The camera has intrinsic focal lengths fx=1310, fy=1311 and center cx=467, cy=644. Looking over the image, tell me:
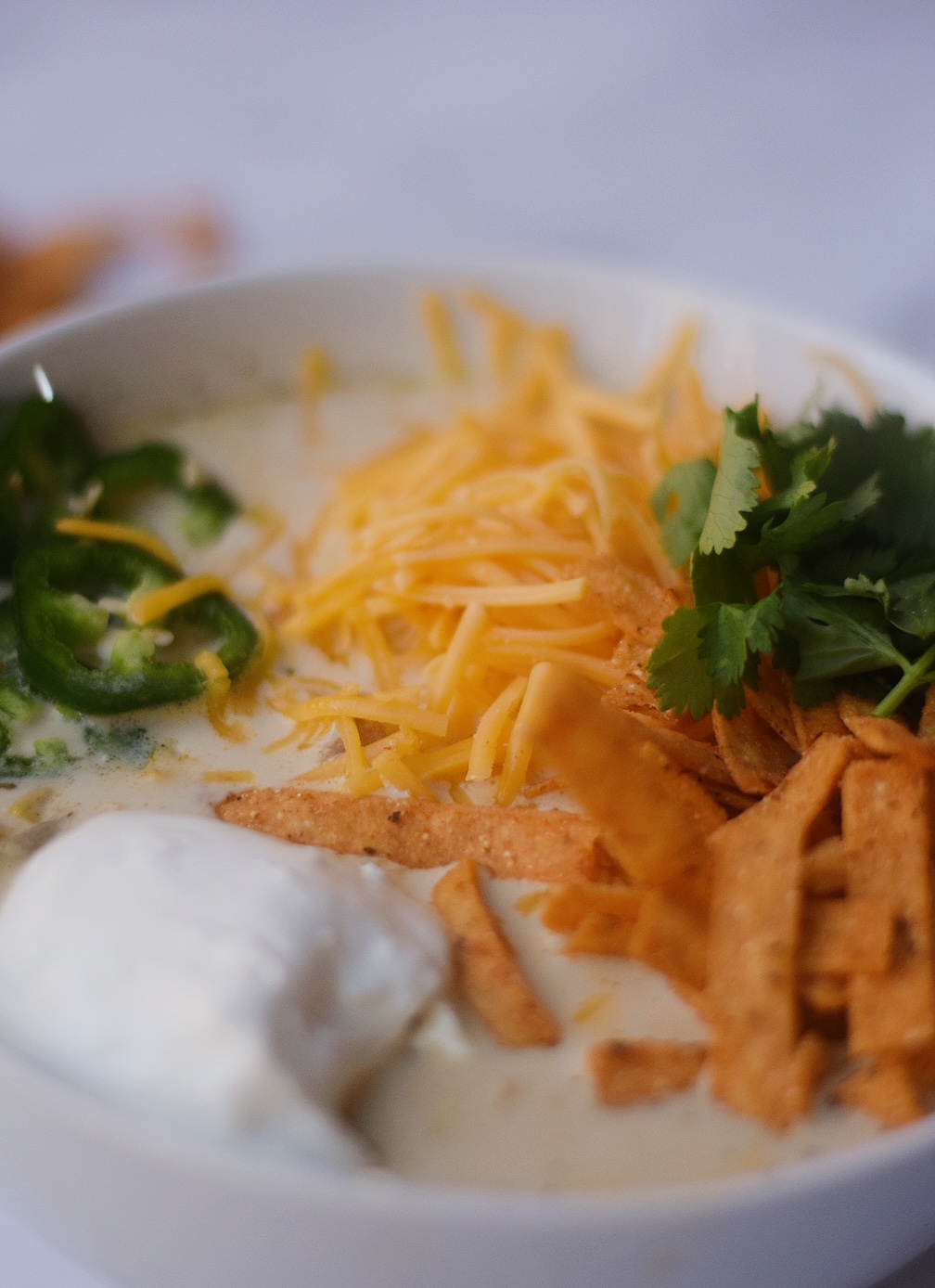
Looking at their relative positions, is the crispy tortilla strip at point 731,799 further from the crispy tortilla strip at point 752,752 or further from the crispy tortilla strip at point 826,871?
the crispy tortilla strip at point 826,871

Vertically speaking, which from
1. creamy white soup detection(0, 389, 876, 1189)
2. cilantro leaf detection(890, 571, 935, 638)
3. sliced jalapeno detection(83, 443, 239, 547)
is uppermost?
cilantro leaf detection(890, 571, 935, 638)

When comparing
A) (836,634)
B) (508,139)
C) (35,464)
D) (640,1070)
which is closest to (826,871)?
(640,1070)

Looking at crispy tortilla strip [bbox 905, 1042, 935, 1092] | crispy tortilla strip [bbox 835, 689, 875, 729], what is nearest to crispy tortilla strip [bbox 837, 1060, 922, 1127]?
crispy tortilla strip [bbox 905, 1042, 935, 1092]

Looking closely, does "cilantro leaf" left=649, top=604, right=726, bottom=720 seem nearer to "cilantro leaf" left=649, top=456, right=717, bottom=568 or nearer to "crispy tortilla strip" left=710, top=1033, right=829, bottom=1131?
"cilantro leaf" left=649, top=456, right=717, bottom=568

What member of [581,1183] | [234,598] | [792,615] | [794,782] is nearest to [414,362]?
[234,598]

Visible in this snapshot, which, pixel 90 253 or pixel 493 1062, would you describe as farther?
pixel 90 253

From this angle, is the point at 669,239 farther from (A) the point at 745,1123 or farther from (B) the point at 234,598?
(A) the point at 745,1123

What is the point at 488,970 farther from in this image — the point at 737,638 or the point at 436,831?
the point at 737,638
